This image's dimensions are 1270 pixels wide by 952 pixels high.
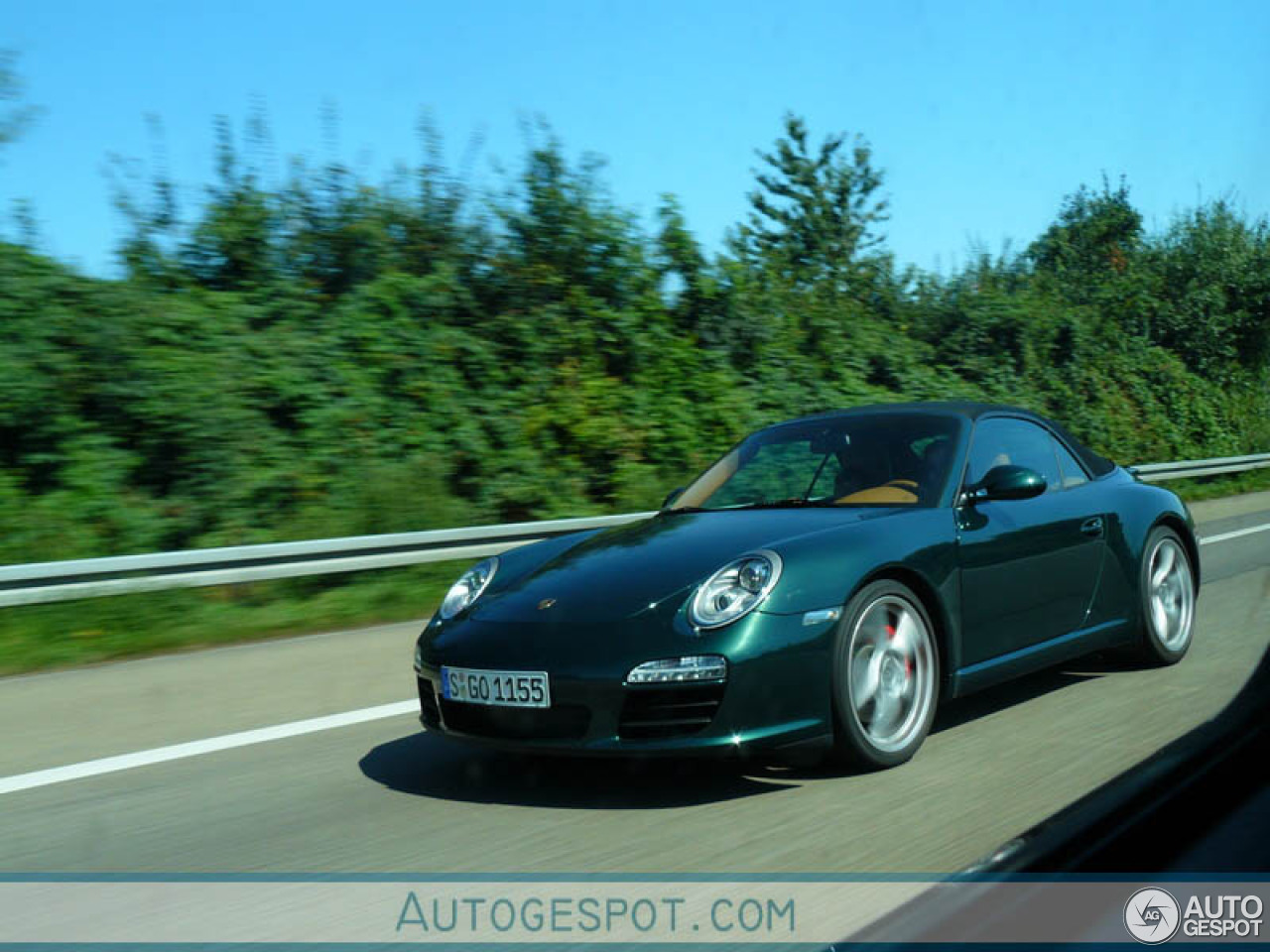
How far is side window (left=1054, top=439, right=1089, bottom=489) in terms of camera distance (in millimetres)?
6328

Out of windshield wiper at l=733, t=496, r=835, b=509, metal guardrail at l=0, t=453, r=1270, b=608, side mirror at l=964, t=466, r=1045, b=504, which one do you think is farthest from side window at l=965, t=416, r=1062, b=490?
metal guardrail at l=0, t=453, r=1270, b=608

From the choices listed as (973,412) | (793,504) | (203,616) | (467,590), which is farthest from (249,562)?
(973,412)

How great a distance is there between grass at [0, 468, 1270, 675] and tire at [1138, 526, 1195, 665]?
5038mm

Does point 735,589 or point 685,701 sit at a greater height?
point 735,589

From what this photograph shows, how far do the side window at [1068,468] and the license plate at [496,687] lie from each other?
3.05 m

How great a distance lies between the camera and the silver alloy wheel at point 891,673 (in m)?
4.72

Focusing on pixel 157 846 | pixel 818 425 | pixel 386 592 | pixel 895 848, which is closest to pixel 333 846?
pixel 157 846

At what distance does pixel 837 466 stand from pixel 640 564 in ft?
4.32

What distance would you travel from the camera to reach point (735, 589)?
4.52 m

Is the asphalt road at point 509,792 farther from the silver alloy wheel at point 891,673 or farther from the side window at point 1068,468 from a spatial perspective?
the side window at point 1068,468

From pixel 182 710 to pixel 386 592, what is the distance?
11.9 ft

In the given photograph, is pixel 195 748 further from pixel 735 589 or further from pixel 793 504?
pixel 793 504

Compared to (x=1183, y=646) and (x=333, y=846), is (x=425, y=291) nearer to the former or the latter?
(x=1183, y=646)

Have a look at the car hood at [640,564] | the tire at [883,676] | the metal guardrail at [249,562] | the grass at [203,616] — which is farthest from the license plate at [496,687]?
the metal guardrail at [249,562]
